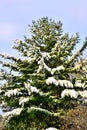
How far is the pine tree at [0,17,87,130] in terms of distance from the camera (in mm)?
21266

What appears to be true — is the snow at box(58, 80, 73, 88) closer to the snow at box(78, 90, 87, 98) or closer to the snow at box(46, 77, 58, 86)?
the snow at box(46, 77, 58, 86)

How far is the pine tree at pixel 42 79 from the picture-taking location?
21.3m

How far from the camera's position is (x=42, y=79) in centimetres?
2327

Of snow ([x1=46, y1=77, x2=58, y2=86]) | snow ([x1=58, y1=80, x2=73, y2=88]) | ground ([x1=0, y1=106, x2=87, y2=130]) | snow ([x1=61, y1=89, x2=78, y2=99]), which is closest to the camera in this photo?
ground ([x1=0, y1=106, x2=87, y2=130])

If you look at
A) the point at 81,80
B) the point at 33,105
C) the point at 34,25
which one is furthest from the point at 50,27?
the point at 33,105

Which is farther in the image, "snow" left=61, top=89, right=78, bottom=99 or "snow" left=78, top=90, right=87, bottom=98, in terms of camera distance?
"snow" left=78, top=90, right=87, bottom=98

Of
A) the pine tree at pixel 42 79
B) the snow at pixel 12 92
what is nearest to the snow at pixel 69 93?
the pine tree at pixel 42 79

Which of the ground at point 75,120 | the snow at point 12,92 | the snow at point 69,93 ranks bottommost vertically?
the ground at point 75,120

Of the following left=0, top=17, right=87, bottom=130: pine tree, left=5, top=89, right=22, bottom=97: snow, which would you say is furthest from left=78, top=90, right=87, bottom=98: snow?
left=5, top=89, right=22, bottom=97: snow

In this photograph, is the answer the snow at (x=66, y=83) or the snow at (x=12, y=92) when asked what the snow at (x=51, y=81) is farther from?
the snow at (x=12, y=92)

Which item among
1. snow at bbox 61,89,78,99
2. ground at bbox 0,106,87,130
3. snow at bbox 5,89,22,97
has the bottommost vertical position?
ground at bbox 0,106,87,130

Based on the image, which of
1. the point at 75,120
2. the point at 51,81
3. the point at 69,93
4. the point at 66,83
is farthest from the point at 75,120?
the point at 51,81

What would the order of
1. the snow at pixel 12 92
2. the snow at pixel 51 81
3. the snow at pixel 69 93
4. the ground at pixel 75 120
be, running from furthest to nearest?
the snow at pixel 12 92, the snow at pixel 51 81, the snow at pixel 69 93, the ground at pixel 75 120

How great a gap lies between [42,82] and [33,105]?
7.21ft
